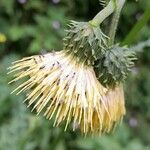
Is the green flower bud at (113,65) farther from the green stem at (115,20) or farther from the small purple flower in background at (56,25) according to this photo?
the small purple flower in background at (56,25)

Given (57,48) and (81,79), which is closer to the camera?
(81,79)

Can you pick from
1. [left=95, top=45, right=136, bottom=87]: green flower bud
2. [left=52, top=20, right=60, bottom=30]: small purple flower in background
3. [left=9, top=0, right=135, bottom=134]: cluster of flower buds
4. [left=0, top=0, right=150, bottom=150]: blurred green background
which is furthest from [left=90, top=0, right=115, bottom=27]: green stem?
[left=52, top=20, right=60, bottom=30]: small purple flower in background

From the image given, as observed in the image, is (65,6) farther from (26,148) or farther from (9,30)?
(26,148)

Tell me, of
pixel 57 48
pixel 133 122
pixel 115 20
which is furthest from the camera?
pixel 133 122

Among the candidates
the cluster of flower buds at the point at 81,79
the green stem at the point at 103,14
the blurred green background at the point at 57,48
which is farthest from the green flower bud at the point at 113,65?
the blurred green background at the point at 57,48

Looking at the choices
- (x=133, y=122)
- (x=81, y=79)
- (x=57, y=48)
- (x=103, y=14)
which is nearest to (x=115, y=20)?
(x=103, y=14)

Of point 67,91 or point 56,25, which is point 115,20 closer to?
point 67,91

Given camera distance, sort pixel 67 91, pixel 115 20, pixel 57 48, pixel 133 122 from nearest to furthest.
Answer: pixel 67 91 < pixel 115 20 < pixel 57 48 < pixel 133 122
